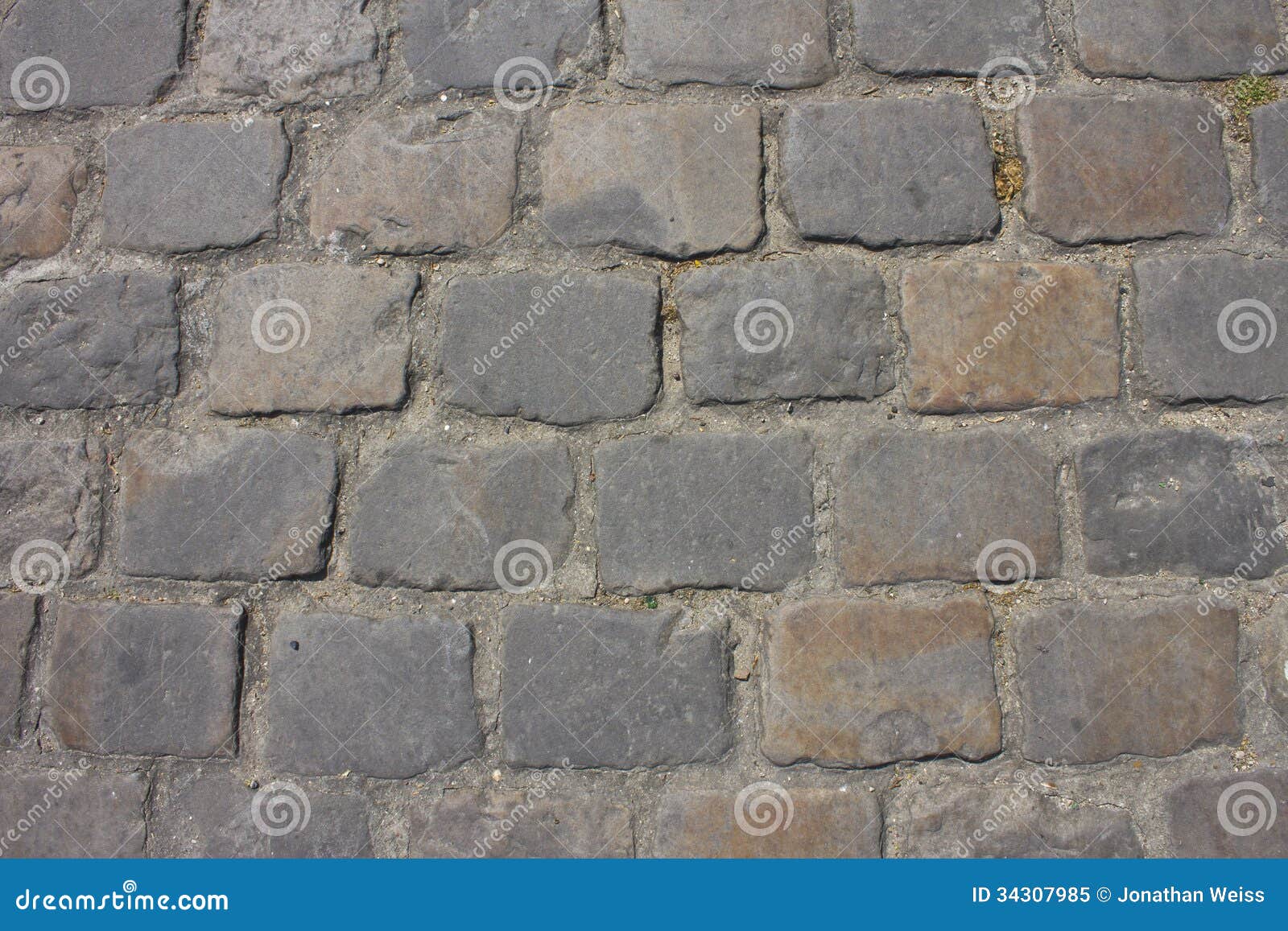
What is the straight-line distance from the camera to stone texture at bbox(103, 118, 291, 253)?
1.98 meters

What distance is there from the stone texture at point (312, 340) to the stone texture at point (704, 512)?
0.55 m

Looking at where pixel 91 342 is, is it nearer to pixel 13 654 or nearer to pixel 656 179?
pixel 13 654

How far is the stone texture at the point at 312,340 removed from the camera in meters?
1.91

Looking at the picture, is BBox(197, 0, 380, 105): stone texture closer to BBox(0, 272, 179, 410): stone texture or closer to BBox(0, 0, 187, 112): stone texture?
BBox(0, 0, 187, 112): stone texture

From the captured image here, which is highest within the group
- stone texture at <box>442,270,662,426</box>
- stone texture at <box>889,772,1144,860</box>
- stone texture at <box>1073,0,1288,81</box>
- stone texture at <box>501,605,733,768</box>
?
stone texture at <box>1073,0,1288,81</box>

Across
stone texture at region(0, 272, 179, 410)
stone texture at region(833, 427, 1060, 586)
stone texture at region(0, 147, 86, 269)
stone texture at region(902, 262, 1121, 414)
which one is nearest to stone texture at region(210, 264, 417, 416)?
stone texture at region(0, 272, 179, 410)

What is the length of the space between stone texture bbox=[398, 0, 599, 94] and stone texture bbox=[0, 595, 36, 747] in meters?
1.49

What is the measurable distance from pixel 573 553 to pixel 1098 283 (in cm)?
133

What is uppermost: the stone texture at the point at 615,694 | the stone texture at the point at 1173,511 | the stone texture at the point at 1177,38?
the stone texture at the point at 1177,38

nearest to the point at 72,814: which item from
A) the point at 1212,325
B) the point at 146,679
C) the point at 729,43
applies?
the point at 146,679

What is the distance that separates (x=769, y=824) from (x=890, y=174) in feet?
4.81

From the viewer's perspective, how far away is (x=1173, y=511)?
186 cm

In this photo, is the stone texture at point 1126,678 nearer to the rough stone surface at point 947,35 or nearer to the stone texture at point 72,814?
the rough stone surface at point 947,35

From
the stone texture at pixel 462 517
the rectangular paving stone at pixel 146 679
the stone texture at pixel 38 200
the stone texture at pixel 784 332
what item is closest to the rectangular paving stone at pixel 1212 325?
the stone texture at pixel 784 332
